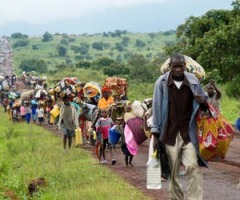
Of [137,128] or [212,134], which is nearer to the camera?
[212,134]

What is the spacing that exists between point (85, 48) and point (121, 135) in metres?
133

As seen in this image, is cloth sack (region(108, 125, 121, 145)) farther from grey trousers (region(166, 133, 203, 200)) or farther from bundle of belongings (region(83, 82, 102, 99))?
grey trousers (region(166, 133, 203, 200))

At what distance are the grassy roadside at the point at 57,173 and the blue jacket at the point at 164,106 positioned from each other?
2.40 metres

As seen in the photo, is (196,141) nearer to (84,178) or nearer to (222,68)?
(84,178)

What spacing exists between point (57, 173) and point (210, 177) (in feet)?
9.74

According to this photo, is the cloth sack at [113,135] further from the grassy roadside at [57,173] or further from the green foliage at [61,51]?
the green foliage at [61,51]

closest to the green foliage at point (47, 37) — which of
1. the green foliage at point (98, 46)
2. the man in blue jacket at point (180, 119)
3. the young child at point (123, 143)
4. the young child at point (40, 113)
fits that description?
the green foliage at point (98, 46)

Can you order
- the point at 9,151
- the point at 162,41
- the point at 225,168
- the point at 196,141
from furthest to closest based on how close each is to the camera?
the point at 162,41 < the point at 9,151 < the point at 225,168 < the point at 196,141

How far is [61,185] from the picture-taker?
11.5 meters

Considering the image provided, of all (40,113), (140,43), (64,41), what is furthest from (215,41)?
(64,41)

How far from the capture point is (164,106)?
7.33 metres

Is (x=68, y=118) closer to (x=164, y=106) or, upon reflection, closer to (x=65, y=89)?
(x=65, y=89)

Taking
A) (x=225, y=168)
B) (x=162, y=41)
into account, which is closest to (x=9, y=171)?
(x=225, y=168)

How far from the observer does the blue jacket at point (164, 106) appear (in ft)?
23.8
